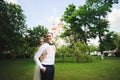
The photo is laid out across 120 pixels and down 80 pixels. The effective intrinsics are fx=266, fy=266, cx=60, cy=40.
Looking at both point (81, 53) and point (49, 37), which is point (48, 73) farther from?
point (81, 53)

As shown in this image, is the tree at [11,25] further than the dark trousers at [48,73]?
Yes

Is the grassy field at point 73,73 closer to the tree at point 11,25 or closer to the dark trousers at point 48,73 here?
the dark trousers at point 48,73

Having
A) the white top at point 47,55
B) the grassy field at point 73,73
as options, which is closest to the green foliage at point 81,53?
the grassy field at point 73,73

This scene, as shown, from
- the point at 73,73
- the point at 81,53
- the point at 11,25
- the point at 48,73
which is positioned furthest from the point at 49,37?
the point at 11,25

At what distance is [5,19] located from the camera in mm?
40469

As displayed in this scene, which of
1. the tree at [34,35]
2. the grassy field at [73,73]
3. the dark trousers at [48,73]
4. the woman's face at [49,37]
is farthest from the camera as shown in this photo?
the tree at [34,35]

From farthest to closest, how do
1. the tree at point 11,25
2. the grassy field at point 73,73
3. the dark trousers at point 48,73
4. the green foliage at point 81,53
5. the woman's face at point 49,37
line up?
the tree at point 11,25 → the green foliage at point 81,53 → the grassy field at point 73,73 → the woman's face at point 49,37 → the dark trousers at point 48,73

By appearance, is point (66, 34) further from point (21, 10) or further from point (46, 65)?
point (46, 65)

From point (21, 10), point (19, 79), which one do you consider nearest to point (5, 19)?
point (21, 10)

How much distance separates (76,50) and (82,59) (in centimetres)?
196

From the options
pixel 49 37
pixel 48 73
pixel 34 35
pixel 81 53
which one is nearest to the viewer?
pixel 48 73

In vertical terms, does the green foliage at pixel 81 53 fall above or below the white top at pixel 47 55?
above

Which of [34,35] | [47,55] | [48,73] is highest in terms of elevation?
[34,35]

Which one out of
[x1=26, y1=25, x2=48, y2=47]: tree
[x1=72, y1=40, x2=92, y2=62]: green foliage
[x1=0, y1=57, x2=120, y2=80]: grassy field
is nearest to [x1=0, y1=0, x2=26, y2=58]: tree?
[x1=72, y1=40, x2=92, y2=62]: green foliage
